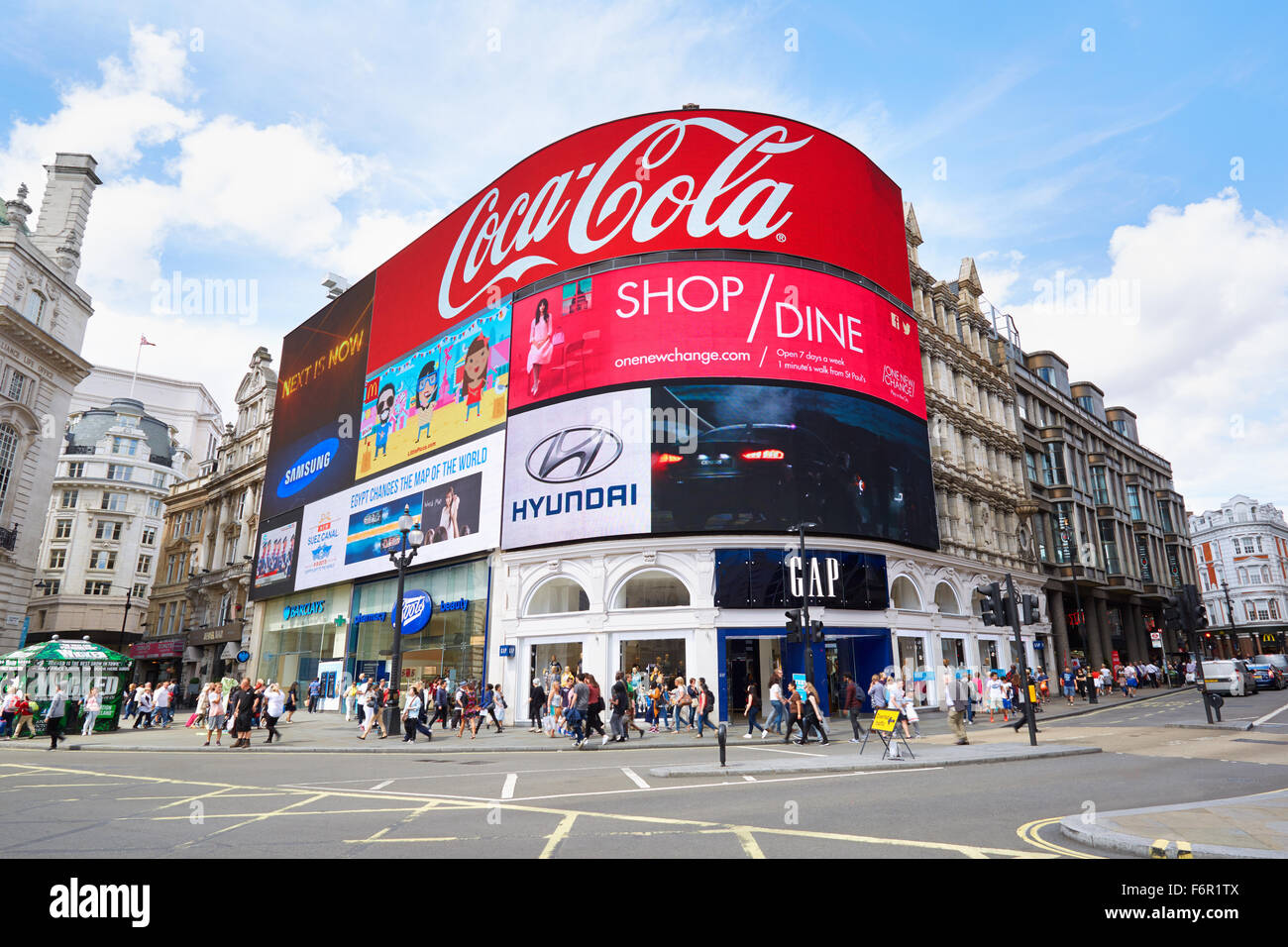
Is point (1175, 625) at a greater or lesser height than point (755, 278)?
lesser

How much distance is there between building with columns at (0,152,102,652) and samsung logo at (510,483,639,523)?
3076 centimetres

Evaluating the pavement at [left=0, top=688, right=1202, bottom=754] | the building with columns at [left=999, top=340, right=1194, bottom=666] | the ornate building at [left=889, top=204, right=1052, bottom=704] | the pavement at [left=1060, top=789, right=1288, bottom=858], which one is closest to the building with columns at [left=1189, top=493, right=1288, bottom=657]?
the building with columns at [left=999, top=340, right=1194, bottom=666]

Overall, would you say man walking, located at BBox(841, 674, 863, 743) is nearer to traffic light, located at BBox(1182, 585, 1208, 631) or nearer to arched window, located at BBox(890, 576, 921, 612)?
arched window, located at BBox(890, 576, 921, 612)

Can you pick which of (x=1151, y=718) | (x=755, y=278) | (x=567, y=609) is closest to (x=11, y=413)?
(x=567, y=609)

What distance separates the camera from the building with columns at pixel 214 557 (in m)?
53.9

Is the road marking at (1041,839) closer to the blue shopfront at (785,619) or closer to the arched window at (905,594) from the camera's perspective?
the blue shopfront at (785,619)

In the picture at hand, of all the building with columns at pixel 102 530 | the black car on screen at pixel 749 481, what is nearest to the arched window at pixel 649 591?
the black car on screen at pixel 749 481

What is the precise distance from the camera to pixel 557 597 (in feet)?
100

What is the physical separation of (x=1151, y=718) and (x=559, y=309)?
1080 inches

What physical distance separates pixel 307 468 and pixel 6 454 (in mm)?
15148

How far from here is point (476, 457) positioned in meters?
33.5

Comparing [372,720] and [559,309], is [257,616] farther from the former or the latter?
[559,309]

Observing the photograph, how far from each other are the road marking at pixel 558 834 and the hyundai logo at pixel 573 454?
2011 cm
